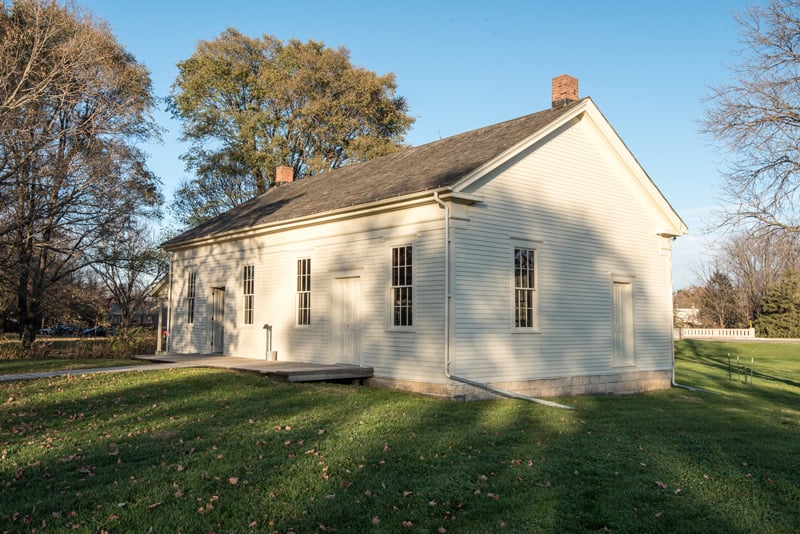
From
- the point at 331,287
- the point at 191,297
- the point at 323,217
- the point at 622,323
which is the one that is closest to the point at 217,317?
the point at 191,297

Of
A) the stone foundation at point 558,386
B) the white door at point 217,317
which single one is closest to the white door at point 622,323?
the stone foundation at point 558,386

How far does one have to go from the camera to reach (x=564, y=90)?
664 inches

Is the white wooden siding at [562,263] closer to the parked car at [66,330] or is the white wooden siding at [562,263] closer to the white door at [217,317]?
the white door at [217,317]

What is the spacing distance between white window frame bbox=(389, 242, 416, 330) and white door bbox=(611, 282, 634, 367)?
234 inches

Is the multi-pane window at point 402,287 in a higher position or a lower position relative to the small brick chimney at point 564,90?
lower

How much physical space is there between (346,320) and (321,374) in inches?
74.0

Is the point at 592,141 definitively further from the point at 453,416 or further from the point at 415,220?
the point at 453,416

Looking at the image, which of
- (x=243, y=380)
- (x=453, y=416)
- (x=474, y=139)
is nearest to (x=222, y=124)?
(x=474, y=139)

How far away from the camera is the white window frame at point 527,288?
1445 cm

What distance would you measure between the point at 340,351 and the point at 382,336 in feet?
5.74

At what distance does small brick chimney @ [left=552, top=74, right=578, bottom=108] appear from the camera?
16812 millimetres

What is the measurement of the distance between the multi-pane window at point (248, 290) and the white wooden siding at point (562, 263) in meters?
8.43

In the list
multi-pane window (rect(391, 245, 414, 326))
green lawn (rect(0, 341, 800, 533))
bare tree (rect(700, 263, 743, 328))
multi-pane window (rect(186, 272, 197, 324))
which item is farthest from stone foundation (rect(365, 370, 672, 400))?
bare tree (rect(700, 263, 743, 328))

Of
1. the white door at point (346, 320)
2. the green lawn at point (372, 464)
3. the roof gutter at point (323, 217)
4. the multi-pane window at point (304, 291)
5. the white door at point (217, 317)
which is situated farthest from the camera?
the white door at point (217, 317)
